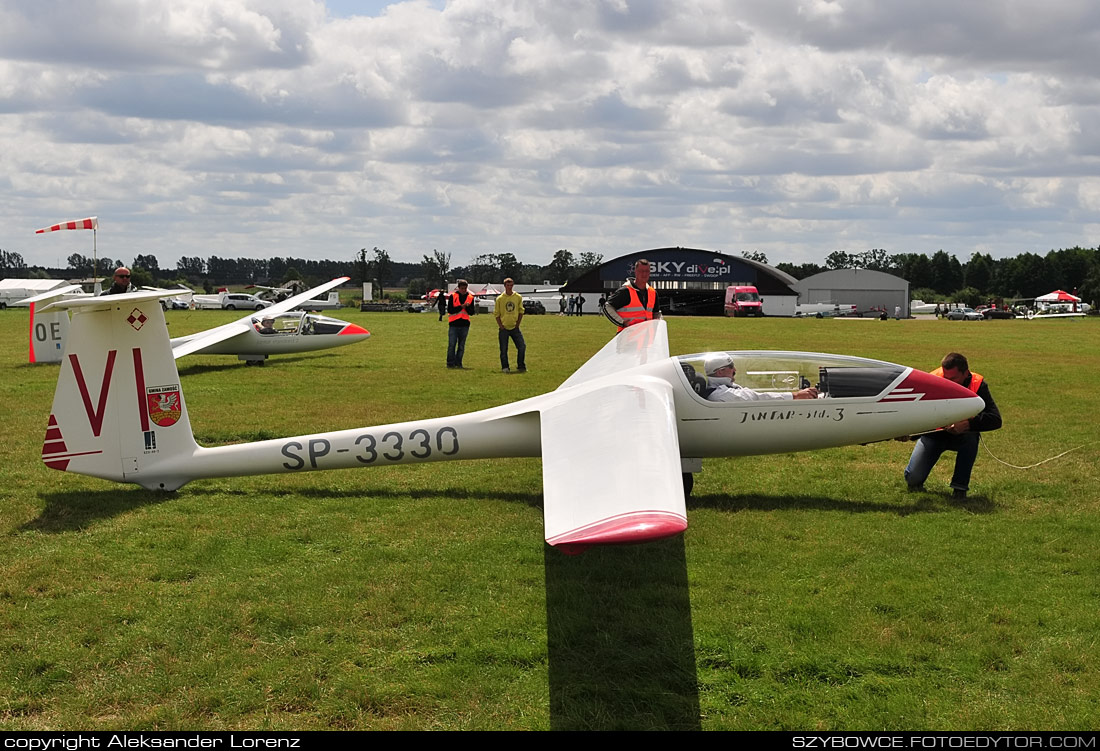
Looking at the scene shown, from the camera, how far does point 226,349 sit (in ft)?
69.9

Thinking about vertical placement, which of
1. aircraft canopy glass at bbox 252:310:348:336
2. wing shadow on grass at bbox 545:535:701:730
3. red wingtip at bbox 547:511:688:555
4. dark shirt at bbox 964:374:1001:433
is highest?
aircraft canopy glass at bbox 252:310:348:336

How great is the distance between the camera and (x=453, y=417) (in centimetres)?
798

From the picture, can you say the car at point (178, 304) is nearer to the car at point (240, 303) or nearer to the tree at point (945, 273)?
the car at point (240, 303)

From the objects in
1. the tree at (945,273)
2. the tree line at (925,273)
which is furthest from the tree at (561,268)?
the tree at (945,273)

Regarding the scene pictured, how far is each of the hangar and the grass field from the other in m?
86.2

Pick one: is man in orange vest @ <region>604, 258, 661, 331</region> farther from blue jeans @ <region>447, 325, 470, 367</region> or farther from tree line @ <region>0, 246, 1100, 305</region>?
tree line @ <region>0, 246, 1100, 305</region>

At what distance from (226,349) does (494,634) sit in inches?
697

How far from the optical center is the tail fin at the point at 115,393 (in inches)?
301

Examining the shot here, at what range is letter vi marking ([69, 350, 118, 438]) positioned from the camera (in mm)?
7644

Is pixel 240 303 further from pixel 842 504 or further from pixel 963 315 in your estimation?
pixel 842 504

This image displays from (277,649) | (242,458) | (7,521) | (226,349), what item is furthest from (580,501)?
(226,349)

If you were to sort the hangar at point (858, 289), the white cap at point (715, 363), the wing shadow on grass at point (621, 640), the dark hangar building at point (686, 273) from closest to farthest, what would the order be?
the wing shadow on grass at point (621, 640) → the white cap at point (715, 363) → the dark hangar building at point (686, 273) → the hangar at point (858, 289)

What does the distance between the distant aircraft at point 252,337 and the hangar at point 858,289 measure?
7463 centimetres

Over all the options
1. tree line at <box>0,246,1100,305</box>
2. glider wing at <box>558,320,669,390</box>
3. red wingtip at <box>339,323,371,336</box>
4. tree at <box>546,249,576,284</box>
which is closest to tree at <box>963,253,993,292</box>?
tree line at <box>0,246,1100,305</box>
